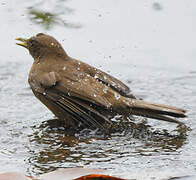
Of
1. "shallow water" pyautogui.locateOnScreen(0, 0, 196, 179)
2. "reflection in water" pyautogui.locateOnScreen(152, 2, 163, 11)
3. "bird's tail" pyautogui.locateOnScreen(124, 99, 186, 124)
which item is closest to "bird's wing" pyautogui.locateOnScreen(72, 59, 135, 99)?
"bird's tail" pyautogui.locateOnScreen(124, 99, 186, 124)

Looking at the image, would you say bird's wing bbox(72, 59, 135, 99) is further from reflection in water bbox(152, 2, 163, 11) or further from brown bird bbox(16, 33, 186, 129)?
reflection in water bbox(152, 2, 163, 11)

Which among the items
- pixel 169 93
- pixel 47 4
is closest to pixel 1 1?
pixel 47 4

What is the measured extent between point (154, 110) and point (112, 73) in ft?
8.94

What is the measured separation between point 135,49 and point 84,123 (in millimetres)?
3558

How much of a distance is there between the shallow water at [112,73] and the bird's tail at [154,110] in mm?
167

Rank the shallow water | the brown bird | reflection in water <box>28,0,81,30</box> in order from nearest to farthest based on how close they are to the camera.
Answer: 1. the shallow water
2. the brown bird
3. reflection in water <box>28,0,81,30</box>

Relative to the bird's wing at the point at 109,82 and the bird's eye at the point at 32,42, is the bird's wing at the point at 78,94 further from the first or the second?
the bird's eye at the point at 32,42

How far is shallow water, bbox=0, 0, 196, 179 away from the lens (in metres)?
6.19

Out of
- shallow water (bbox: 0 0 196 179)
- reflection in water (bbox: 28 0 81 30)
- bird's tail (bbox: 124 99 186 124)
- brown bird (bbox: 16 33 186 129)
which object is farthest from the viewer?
reflection in water (bbox: 28 0 81 30)

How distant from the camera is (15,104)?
329 inches

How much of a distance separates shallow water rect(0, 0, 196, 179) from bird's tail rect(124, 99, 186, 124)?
167 mm

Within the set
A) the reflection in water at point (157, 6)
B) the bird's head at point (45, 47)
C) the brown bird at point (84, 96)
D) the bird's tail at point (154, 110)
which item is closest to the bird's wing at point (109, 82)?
the brown bird at point (84, 96)

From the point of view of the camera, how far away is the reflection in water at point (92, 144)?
623 centimetres

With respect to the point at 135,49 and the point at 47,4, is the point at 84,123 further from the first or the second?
the point at 47,4
